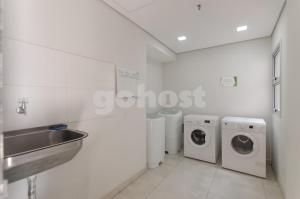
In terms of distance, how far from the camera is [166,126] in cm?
338

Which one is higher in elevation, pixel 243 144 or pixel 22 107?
pixel 22 107

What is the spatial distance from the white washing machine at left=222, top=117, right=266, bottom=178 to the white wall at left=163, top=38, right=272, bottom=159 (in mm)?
632

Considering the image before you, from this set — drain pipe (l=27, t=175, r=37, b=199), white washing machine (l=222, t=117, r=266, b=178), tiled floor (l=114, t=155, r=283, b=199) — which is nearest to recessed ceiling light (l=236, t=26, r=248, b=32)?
white washing machine (l=222, t=117, r=266, b=178)

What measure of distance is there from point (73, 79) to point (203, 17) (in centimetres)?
198

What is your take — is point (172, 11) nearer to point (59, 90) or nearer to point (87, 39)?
point (87, 39)

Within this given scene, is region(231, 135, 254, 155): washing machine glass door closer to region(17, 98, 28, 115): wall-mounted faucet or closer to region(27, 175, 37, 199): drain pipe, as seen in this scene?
region(27, 175, 37, 199): drain pipe

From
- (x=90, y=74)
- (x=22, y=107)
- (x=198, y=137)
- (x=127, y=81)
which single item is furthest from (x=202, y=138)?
(x=22, y=107)

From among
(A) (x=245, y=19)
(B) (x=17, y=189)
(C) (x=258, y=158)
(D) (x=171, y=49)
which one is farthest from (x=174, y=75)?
(B) (x=17, y=189)

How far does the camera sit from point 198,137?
10.4 feet

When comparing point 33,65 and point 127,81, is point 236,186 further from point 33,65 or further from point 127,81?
point 33,65

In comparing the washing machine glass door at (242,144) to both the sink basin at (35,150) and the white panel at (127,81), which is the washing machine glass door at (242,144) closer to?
the white panel at (127,81)

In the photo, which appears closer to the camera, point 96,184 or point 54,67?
point 54,67

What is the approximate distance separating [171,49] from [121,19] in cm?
176

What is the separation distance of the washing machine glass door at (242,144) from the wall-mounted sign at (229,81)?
116cm
